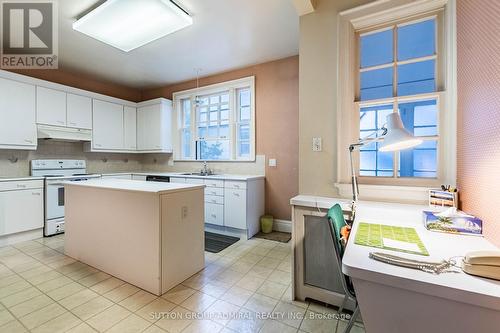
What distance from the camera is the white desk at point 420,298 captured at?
2.14 feet

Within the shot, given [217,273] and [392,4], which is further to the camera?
[217,273]

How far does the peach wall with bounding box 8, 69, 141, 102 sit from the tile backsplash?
112 centimetres

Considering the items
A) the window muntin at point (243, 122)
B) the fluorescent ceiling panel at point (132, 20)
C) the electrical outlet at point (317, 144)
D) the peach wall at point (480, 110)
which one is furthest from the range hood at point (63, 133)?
the peach wall at point (480, 110)

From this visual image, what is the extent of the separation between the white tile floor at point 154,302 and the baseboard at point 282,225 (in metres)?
1.04

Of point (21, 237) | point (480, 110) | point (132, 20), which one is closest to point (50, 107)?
point (21, 237)

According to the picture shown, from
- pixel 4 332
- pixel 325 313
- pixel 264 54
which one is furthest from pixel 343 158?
pixel 4 332

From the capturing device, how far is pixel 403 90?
1.82 metres

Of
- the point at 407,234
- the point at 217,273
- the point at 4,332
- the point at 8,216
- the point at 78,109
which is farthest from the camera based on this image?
the point at 78,109

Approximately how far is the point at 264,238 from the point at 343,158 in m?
1.92

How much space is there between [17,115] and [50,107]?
44cm

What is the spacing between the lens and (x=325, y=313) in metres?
1.67

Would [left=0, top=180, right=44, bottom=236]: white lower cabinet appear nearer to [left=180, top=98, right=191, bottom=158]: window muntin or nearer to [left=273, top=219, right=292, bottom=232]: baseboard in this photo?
[left=180, top=98, right=191, bottom=158]: window muntin

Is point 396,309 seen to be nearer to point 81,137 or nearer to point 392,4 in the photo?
point 392,4

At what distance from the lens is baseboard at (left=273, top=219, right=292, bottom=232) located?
355 cm
